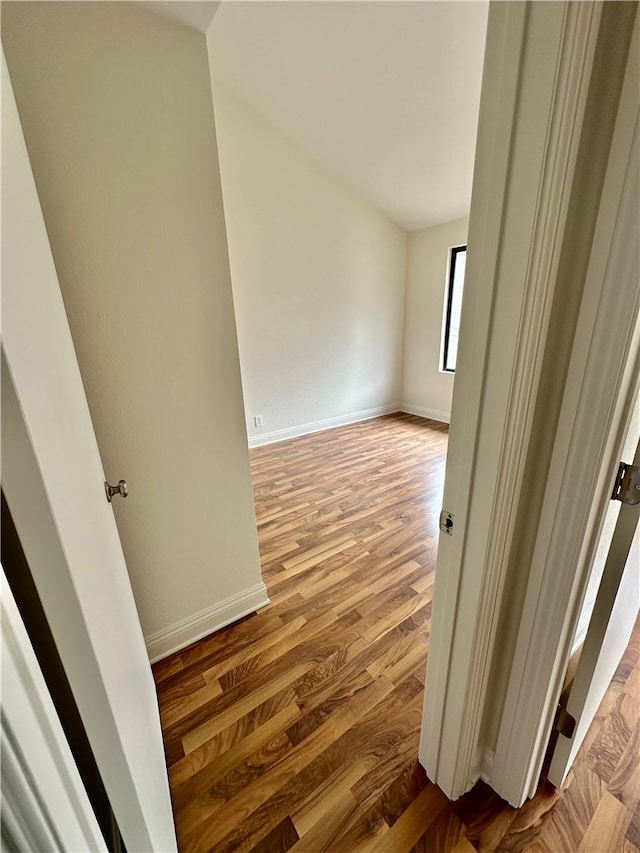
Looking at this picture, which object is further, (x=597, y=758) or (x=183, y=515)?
(x=183, y=515)

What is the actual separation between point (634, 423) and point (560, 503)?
248mm

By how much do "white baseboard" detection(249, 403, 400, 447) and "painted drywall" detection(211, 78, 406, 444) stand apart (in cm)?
1

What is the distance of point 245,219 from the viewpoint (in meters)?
3.27

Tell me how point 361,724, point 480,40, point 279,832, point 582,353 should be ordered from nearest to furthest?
point 582,353
point 279,832
point 361,724
point 480,40

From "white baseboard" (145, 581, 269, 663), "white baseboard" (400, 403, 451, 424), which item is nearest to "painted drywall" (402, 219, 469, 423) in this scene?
"white baseboard" (400, 403, 451, 424)

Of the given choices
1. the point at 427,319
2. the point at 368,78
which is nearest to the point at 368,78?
the point at 368,78

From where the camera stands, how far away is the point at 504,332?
2.05 ft

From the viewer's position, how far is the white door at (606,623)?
781mm

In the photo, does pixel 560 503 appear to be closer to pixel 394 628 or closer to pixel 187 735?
pixel 394 628

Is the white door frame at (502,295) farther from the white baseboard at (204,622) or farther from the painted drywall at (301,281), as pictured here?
the painted drywall at (301,281)

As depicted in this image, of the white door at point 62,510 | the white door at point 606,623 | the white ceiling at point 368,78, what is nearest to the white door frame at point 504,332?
the white door at point 606,623

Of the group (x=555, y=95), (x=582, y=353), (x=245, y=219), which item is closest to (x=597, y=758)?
(x=582, y=353)

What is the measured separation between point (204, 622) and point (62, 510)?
52.0 inches

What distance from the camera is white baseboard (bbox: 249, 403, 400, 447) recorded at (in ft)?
12.9
